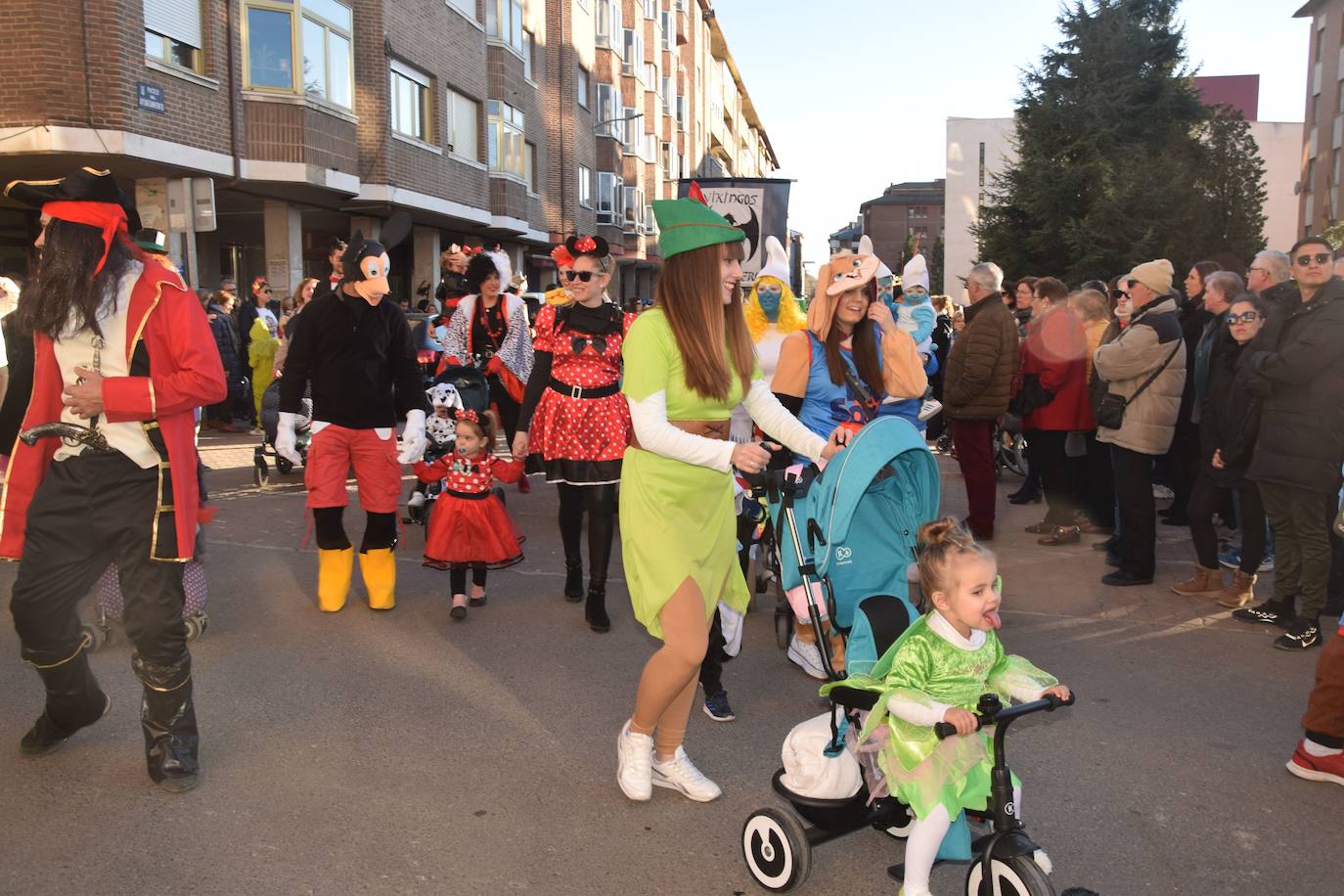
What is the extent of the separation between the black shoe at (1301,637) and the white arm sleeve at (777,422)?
134 inches

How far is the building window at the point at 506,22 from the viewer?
27.7 meters

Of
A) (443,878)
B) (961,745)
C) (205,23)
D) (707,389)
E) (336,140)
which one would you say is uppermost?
(205,23)

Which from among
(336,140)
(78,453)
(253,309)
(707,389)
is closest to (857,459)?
(707,389)

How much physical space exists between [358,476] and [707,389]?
3014mm

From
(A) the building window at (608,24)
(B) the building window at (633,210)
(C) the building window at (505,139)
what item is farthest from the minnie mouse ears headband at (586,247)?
(B) the building window at (633,210)

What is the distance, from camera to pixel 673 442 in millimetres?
3588

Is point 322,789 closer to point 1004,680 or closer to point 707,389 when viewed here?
point 707,389

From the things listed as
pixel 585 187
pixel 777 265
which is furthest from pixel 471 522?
pixel 585 187

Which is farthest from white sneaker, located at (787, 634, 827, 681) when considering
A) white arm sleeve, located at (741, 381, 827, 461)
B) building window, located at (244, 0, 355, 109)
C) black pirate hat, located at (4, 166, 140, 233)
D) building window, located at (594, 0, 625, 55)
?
building window, located at (594, 0, 625, 55)

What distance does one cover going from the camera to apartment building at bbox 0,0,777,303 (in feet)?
48.4

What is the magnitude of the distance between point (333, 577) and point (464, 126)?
22366 millimetres

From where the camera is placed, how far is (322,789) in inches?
158

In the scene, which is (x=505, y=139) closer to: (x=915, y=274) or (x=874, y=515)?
(x=915, y=274)

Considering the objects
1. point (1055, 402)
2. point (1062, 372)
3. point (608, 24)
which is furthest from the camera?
point (608, 24)
